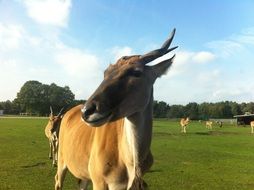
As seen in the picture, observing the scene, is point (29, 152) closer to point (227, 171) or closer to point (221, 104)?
point (227, 171)

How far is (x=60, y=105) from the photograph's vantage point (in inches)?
4387

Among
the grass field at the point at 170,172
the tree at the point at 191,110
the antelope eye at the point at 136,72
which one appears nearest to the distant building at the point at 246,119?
the tree at the point at 191,110

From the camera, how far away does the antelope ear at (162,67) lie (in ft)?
18.6

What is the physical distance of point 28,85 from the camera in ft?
440

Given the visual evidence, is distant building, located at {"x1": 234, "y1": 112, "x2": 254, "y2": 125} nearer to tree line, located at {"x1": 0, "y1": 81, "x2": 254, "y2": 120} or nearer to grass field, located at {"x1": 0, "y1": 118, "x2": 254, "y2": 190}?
tree line, located at {"x1": 0, "y1": 81, "x2": 254, "y2": 120}

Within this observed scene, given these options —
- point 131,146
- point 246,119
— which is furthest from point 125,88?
point 246,119

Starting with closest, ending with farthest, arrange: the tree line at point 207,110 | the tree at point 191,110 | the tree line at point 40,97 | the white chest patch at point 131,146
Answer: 1. the white chest patch at point 131,146
2. the tree line at point 40,97
3. the tree line at point 207,110
4. the tree at point 191,110

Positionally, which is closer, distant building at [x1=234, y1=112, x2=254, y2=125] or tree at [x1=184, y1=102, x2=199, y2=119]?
distant building at [x1=234, y1=112, x2=254, y2=125]

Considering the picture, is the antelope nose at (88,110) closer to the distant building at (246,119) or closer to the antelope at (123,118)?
the antelope at (123,118)

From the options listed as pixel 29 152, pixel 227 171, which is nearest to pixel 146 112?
pixel 227 171

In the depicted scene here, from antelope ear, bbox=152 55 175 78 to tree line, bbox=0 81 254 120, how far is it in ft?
342

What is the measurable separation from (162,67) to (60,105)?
352 feet

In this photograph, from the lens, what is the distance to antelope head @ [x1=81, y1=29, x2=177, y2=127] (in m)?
4.82

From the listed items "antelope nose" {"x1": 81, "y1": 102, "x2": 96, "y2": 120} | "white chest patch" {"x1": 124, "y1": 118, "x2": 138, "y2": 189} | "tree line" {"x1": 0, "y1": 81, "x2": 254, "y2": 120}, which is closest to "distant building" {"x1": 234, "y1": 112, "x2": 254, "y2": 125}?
"tree line" {"x1": 0, "y1": 81, "x2": 254, "y2": 120}
